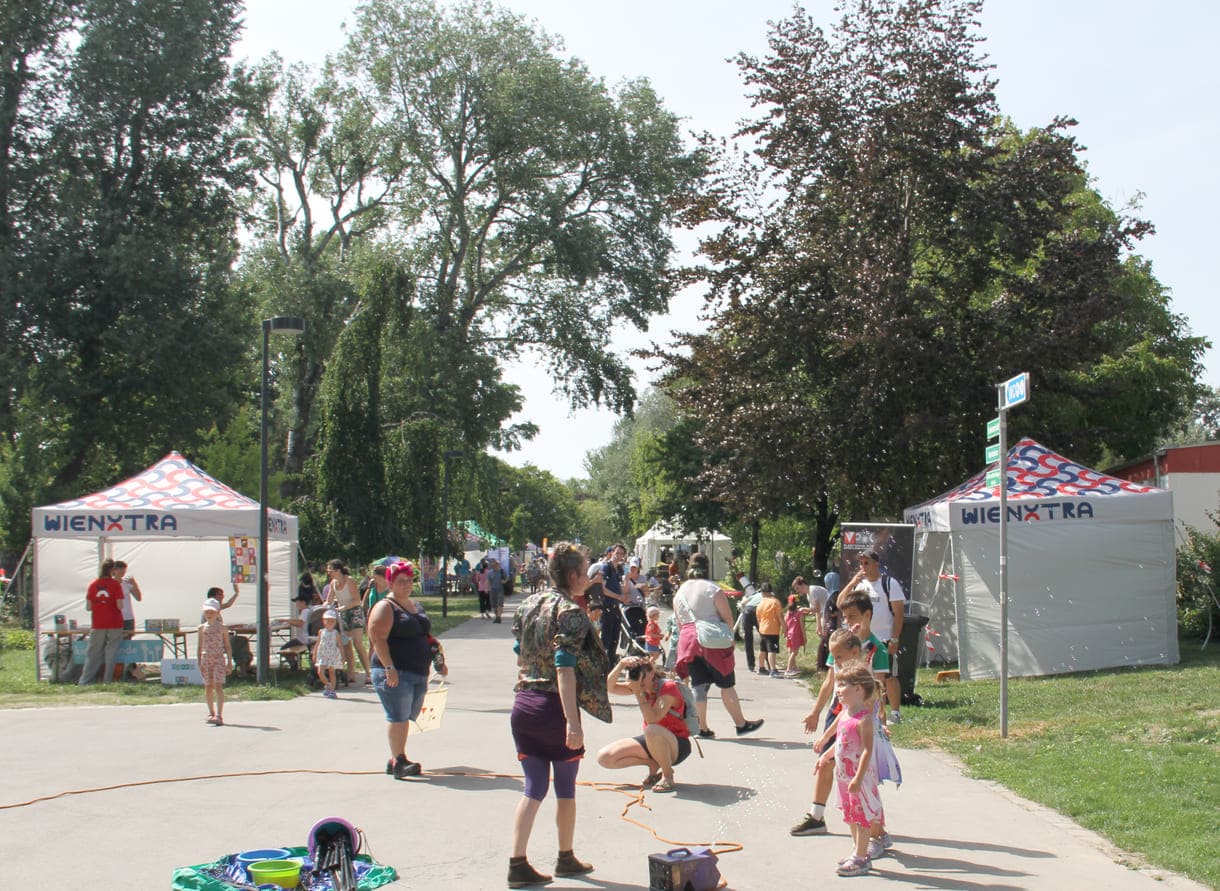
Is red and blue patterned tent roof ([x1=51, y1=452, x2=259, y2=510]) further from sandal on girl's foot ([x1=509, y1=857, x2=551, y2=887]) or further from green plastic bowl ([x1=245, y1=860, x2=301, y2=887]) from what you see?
sandal on girl's foot ([x1=509, y1=857, x2=551, y2=887])

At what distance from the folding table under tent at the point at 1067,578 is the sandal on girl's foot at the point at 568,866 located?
35.4 feet

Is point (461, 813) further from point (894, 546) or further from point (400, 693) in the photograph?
point (894, 546)

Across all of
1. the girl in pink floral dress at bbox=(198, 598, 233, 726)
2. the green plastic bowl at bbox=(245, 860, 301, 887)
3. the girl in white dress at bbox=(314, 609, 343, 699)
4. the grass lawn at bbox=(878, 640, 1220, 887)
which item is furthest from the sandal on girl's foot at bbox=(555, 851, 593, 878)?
the girl in white dress at bbox=(314, 609, 343, 699)

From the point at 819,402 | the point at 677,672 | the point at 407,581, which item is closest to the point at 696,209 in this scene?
the point at 819,402

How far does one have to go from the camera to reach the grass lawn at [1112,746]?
715 centimetres

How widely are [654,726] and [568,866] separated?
2297 millimetres

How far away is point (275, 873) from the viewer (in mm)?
5977

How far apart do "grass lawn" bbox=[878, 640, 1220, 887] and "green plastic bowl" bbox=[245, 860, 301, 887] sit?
4.66m

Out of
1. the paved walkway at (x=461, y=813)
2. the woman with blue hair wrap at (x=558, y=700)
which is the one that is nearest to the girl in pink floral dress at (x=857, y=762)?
the paved walkway at (x=461, y=813)

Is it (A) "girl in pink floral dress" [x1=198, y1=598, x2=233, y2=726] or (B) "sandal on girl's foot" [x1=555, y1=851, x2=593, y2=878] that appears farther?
(A) "girl in pink floral dress" [x1=198, y1=598, x2=233, y2=726]

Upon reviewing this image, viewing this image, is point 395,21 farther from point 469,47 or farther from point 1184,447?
point 1184,447

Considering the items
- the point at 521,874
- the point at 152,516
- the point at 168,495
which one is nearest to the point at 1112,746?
the point at 521,874

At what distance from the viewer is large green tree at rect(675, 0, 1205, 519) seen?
2112cm

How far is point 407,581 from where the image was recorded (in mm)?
9438
